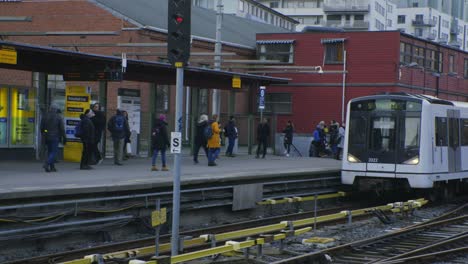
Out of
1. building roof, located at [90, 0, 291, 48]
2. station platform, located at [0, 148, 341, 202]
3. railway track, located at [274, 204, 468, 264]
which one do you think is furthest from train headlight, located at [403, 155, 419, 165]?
building roof, located at [90, 0, 291, 48]

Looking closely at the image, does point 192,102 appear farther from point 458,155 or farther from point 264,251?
point 264,251

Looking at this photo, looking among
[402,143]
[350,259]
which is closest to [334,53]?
[402,143]

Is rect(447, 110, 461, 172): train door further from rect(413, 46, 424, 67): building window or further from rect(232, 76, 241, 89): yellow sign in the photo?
rect(413, 46, 424, 67): building window

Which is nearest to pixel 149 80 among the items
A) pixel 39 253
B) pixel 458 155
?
pixel 458 155

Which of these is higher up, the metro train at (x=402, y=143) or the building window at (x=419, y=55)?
the building window at (x=419, y=55)

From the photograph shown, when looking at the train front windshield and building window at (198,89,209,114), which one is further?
building window at (198,89,209,114)

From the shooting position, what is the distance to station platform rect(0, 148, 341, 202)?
12.9 meters

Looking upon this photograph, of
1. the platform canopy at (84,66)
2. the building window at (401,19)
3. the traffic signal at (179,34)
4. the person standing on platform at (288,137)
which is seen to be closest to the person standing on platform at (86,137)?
the platform canopy at (84,66)

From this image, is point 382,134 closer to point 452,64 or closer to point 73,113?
point 73,113

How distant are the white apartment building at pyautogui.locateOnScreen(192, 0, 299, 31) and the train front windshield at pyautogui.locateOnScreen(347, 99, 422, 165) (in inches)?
1671

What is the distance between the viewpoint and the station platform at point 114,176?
12911 millimetres

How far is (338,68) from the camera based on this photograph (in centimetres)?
3678

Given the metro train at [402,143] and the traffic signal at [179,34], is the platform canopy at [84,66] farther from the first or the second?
the traffic signal at [179,34]

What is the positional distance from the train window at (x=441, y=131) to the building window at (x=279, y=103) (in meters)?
18.4
